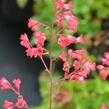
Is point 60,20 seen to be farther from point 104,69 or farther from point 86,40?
point 86,40

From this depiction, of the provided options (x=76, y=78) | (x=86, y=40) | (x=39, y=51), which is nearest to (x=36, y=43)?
(x=39, y=51)

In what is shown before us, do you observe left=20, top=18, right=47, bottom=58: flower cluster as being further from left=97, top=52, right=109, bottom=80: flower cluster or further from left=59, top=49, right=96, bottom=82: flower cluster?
left=97, top=52, right=109, bottom=80: flower cluster

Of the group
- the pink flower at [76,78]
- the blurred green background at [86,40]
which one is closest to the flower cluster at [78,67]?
the pink flower at [76,78]

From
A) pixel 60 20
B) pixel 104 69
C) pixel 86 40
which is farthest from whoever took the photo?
pixel 86 40

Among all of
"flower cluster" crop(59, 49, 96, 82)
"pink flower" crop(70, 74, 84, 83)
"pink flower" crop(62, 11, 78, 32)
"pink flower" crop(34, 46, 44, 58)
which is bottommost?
"pink flower" crop(70, 74, 84, 83)

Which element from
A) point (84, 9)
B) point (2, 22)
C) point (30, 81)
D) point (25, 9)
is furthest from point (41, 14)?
point (2, 22)

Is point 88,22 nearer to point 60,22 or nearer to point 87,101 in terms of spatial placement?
point 87,101

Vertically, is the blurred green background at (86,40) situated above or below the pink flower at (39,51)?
below

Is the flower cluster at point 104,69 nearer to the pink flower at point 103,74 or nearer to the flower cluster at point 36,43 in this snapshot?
the pink flower at point 103,74

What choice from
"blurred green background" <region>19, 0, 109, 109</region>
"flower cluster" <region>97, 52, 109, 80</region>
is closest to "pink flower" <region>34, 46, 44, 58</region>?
"flower cluster" <region>97, 52, 109, 80</region>
